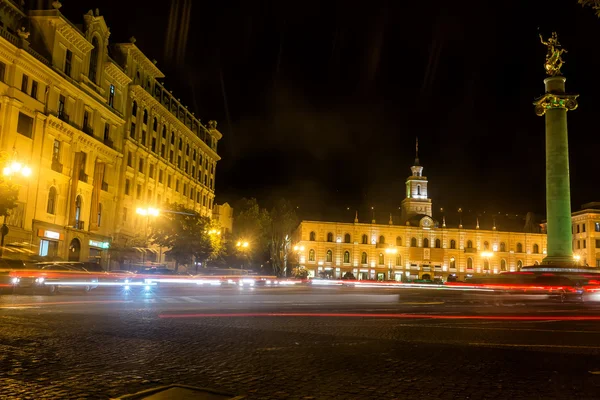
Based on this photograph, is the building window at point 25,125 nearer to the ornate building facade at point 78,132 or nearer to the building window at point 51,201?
the ornate building facade at point 78,132

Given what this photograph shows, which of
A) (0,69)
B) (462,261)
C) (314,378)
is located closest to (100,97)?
(0,69)

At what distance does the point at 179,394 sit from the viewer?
17.9 ft

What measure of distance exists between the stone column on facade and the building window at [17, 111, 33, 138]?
40.6 m

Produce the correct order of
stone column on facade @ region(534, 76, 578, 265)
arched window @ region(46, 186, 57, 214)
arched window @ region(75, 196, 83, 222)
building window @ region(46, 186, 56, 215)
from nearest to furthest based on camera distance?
arched window @ region(46, 186, 57, 214)
building window @ region(46, 186, 56, 215)
arched window @ region(75, 196, 83, 222)
stone column on facade @ region(534, 76, 578, 265)

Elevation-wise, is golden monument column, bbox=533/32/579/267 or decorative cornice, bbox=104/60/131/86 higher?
decorative cornice, bbox=104/60/131/86

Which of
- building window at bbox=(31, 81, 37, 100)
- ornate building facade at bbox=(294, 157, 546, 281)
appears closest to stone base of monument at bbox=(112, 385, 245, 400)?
building window at bbox=(31, 81, 37, 100)

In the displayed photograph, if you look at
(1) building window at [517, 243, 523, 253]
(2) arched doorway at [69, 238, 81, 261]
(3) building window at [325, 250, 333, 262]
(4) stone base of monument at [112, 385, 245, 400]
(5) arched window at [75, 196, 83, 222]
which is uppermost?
(1) building window at [517, 243, 523, 253]

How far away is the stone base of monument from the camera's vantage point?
5.32 m

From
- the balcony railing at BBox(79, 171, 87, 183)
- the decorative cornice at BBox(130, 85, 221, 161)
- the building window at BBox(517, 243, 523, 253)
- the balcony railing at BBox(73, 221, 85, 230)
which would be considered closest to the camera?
the balcony railing at BBox(73, 221, 85, 230)

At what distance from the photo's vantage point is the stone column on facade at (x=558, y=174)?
42.1 m

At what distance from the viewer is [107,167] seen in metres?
45.3

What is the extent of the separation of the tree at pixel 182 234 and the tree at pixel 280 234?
29046 mm

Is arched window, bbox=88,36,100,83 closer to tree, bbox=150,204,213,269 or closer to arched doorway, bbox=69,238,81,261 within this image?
arched doorway, bbox=69,238,81,261

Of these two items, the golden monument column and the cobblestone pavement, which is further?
the golden monument column
